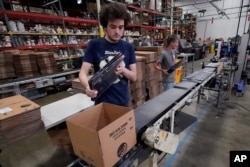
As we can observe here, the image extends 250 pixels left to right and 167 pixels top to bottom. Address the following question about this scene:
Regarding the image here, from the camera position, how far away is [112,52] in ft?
3.68

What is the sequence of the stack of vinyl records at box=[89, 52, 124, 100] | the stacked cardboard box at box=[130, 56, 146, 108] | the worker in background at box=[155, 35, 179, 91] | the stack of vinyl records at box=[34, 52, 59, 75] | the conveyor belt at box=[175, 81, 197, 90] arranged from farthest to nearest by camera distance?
the stack of vinyl records at box=[34, 52, 59, 75]
the stacked cardboard box at box=[130, 56, 146, 108]
the worker in background at box=[155, 35, 179, 91]
the conveyor belt at box=[175, 81, 197, 90]
the stack of vinyl records at box=[89, 52, 124, 100]

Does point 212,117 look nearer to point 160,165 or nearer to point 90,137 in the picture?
point 160,165

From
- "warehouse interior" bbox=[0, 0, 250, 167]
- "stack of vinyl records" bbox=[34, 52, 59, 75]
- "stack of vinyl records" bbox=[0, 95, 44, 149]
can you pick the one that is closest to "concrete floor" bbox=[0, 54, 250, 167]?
"warehouse interior" bbox=[0, 0, 250, 167]

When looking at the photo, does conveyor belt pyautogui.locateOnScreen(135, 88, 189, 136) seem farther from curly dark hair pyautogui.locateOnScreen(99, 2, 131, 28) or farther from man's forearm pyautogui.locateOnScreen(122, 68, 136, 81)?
curly dark hair pyautogui.locateOnScreen(99, 2, 131, 28)

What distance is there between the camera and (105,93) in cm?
116

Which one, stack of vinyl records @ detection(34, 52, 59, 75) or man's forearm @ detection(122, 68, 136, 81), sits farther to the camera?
stack of vinyl records @ detection(34, 52, 59, 75)

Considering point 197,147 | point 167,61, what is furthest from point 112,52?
point 197,147

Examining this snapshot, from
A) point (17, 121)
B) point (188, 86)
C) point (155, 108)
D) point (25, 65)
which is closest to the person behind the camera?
point (17, 121)

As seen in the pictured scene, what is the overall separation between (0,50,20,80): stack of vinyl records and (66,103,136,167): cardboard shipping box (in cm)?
321

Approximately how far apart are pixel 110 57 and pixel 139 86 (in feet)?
6.89

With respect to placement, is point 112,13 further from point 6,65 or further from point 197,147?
point 6,65

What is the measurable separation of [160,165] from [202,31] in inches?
567

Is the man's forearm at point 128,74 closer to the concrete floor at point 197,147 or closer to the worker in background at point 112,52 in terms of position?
the worker in background at point 112,52

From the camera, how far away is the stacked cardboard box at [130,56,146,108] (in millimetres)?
3047
